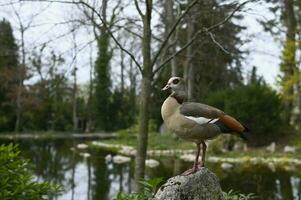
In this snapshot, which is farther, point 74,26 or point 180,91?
point 74,26

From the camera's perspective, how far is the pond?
11.4 meters

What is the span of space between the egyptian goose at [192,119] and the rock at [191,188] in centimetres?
28

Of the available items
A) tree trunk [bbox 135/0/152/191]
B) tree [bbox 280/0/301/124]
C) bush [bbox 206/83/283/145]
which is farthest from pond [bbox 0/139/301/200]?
tree [bbox 280/0/301/124]

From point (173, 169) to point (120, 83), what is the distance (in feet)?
99.8

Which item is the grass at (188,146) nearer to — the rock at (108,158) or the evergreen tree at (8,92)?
the rock at (108,158)

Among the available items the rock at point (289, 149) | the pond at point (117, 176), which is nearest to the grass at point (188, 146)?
the rock at point (289, 149)

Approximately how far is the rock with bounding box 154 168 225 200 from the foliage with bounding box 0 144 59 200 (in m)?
1.38

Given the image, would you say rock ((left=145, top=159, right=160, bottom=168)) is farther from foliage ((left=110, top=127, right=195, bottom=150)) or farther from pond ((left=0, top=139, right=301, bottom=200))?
foliage ((left=110, top=127, right=195, bottom=150))

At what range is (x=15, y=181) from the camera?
15.8 feet

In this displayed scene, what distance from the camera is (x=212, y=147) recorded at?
19.8 meters

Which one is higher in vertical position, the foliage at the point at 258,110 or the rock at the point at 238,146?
the foliage at the point at 258,110

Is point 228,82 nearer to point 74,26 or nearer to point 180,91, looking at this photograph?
point 74,26

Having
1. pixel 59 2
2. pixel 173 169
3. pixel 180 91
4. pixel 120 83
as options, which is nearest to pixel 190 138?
pixel 180 91

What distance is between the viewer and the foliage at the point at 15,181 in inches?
184
